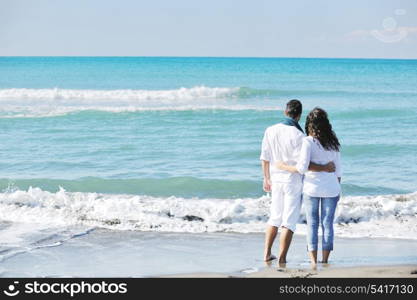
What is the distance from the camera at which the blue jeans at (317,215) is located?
5.86m

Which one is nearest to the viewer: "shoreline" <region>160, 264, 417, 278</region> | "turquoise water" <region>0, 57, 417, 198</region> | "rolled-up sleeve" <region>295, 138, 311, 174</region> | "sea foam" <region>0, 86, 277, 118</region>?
"shoreline" <region>160, 264, 417, 278</region>

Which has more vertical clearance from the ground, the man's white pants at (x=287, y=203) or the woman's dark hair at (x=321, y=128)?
the woman's dark hair at (x=321, y=128)

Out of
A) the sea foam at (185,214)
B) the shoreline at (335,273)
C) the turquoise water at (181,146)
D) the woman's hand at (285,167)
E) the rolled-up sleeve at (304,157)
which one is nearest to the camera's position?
the shoreline at (335,273)

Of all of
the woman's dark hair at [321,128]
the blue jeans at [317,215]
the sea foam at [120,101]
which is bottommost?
the blue jeans at [317,215]

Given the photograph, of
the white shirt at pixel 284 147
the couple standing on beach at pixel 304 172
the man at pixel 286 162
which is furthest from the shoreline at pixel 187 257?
the white shirt at pixel 284 147

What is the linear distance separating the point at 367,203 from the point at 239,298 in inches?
204

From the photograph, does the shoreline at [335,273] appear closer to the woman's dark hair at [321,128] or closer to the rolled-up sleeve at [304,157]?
the rolled-up sleeve at [304,157]

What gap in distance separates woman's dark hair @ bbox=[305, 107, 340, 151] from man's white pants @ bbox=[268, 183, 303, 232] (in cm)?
49

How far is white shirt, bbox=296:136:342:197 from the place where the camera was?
5.73 meters

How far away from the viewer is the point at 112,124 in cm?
2055

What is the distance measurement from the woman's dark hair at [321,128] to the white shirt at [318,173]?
0.05 meters

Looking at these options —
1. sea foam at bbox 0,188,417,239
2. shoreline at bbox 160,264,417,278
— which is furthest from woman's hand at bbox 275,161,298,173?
sea foam at bbox 0,188,417,239

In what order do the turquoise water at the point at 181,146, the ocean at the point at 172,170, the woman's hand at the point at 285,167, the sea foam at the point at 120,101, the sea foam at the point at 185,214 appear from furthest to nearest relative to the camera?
the sea foam at the point at 120,101
the turquoise water at the point at 181,146
the ocean at the point at 172,170
the sea foam at the point at 185,214
the woman's hand at the point at 285,167

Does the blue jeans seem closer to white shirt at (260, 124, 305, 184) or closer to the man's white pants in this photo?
the man's white pants
